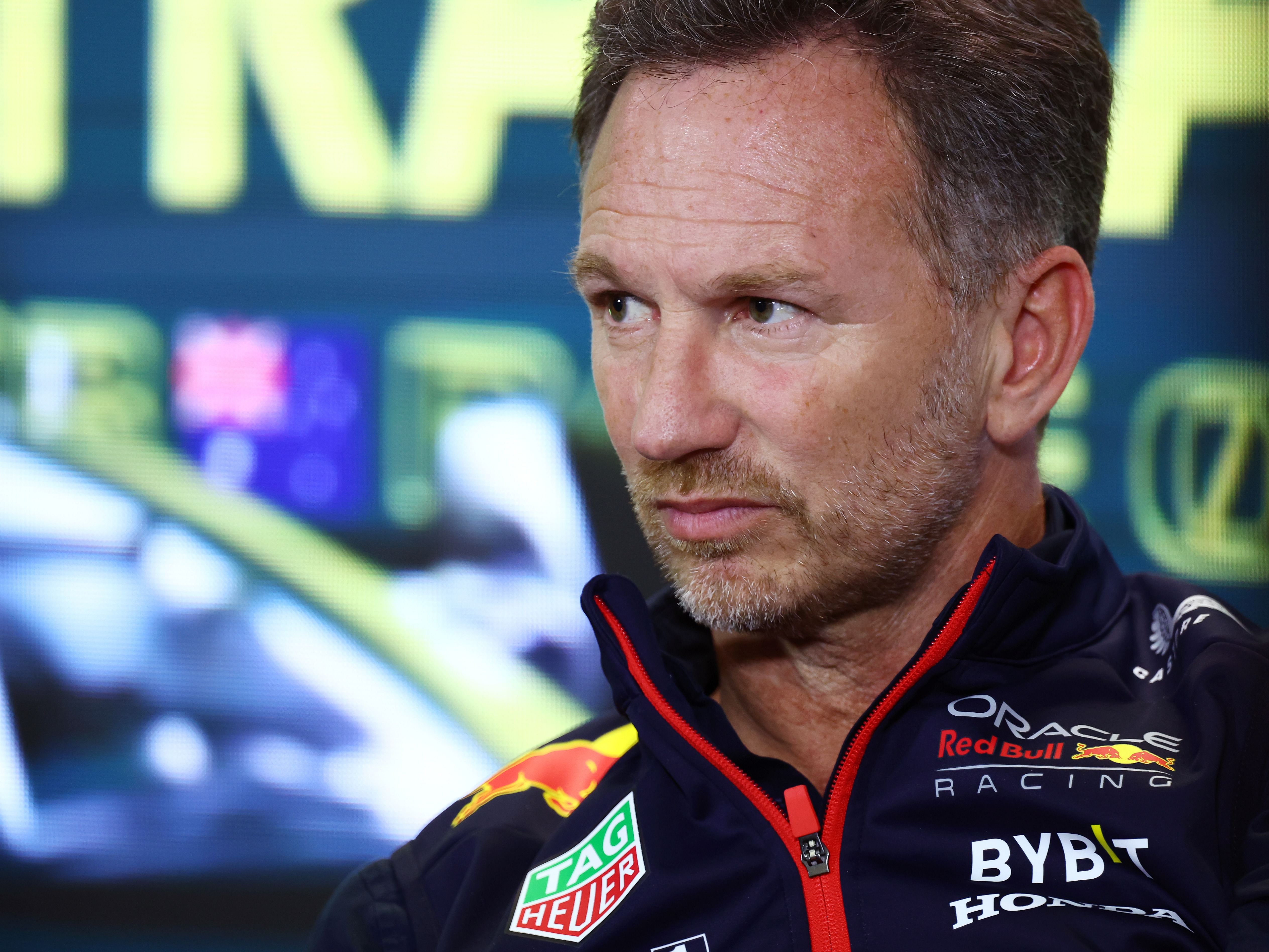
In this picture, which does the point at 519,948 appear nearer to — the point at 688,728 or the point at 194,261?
the point at 688,728

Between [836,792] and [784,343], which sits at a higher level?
[784,343]

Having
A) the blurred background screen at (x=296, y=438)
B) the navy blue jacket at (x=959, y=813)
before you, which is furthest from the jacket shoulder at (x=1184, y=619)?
the blurred background screen at (x=296, y=438)

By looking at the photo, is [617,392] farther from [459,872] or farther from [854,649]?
[459,872]

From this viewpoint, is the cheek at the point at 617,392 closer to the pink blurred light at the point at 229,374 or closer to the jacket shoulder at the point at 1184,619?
the jacket shoulder at the point at 1184,619

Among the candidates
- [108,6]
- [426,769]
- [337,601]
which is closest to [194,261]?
[108,6]

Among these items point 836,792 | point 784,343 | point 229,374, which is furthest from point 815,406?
point 229,374

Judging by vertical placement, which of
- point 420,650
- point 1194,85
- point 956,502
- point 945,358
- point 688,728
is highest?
point 1194,85

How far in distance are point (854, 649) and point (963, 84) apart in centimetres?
48

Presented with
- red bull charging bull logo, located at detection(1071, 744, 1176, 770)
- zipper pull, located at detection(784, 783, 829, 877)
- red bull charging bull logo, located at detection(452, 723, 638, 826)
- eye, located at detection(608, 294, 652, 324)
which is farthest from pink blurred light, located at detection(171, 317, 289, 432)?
red bull charging bull logo, located at detection(1071, 744, 1176, 770)

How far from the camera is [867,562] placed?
1.00m

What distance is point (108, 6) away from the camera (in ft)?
7.63

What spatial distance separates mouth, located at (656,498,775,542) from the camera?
3.20ft

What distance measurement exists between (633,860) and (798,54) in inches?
26.0

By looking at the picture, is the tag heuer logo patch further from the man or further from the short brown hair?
the short brown hair
